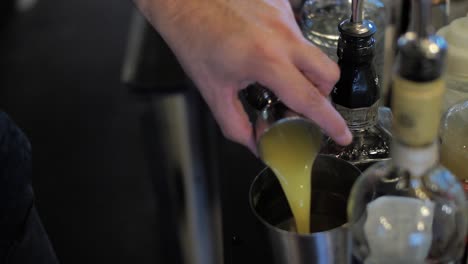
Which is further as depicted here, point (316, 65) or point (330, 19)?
point (330, 19)

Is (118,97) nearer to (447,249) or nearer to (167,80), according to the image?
(167,80)

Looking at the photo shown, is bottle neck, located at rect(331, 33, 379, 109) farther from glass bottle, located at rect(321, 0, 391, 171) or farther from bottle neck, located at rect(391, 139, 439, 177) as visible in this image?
bottle neck, located at rect(391, 139, 439, 177)

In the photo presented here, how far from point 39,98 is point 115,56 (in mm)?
403

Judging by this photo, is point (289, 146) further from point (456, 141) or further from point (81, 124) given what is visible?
point (81, 124)

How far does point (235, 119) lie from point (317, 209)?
14 centimetres

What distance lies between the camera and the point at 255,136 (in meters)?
0.67

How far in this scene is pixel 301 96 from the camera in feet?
2.02

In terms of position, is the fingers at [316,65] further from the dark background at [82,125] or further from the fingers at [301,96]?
the dark background at [82,125]

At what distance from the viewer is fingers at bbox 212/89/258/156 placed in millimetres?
674

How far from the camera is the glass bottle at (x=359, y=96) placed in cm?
65

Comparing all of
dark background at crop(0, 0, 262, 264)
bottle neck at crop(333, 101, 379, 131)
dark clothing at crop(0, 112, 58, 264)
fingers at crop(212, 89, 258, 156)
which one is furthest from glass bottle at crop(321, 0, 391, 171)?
dark background at crop(0, 0, 262, 264)

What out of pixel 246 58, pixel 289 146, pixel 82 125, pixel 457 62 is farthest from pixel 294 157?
pixel 82 125

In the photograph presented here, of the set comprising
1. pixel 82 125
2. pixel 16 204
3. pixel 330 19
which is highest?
pixel 330 19

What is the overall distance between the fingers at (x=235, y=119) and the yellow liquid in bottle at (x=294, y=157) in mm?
40
